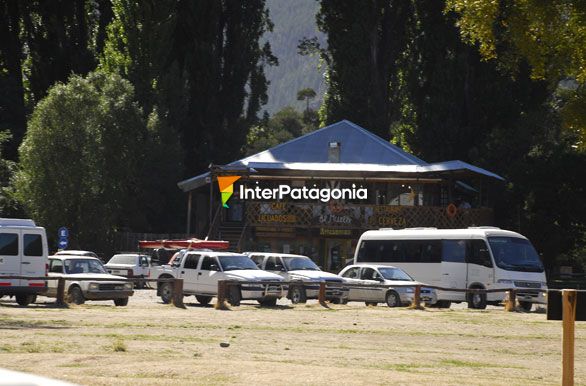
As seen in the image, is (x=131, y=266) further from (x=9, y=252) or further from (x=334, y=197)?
(x=334, y=197)

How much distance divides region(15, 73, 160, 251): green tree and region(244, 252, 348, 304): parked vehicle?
→ 21.0 m

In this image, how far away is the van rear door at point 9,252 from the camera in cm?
3238

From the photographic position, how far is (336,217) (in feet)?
192

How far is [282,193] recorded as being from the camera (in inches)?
2440

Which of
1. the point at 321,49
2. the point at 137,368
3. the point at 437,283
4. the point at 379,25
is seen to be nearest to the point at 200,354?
the point at 137,368

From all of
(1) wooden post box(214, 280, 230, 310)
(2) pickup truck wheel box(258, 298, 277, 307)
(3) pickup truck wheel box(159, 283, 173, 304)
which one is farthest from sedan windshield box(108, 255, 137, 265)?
(1) wooden post box(214, 280, 230, 310)

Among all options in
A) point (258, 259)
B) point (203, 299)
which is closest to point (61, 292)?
point (203, 299)

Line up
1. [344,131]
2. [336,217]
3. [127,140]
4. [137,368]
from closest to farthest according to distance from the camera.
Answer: [137,368], [336,217], [127,140], [344,131]

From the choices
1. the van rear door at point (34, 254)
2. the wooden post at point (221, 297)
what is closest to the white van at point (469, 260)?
the wooden post at point (221, 297)

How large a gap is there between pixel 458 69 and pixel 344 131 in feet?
25.1

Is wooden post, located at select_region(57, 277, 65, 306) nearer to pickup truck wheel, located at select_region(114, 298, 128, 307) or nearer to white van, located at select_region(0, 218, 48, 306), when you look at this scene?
white van, located at select_region(0, 218, 48, 306)

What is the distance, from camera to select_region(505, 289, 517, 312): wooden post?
116 ft

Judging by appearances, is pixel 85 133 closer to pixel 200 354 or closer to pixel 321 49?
pixel 321 49

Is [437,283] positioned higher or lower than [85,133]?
lower
